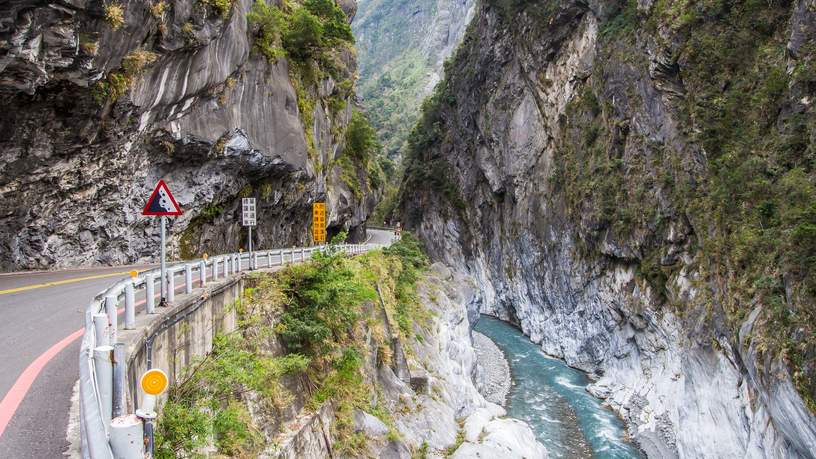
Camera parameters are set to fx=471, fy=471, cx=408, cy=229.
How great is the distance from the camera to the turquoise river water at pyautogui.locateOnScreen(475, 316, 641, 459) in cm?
2108

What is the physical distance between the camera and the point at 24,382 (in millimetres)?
5730

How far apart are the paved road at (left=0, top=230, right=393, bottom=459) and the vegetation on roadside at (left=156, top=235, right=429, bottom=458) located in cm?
126

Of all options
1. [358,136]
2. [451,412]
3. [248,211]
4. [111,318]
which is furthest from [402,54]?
[111,318]

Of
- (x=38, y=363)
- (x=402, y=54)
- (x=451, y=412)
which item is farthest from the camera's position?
(x=402, y=54)

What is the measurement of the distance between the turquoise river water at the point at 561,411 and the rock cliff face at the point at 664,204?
3.28ft

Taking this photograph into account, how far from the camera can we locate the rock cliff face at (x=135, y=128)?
12.0m

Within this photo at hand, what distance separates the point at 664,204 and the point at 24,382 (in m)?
26.4

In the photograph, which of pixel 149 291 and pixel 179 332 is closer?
pixel 149 291

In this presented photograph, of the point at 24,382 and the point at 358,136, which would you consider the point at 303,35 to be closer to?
the point at 358,136

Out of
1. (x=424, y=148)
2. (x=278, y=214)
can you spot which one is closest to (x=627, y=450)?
(x=278, y=214)

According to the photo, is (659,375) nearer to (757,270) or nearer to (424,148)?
(757,270)

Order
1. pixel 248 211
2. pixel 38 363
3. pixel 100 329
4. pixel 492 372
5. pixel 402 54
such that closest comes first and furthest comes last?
pixel 100 329 → pixel 38 363 → pixel 248 211 → pixel 492 372 → pixel 402 54

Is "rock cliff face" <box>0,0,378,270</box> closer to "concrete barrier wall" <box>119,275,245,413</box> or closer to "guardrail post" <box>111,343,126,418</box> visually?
"concrete barrier wall" <box>119,275,245,413</box>

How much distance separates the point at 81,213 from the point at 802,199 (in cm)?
2403
